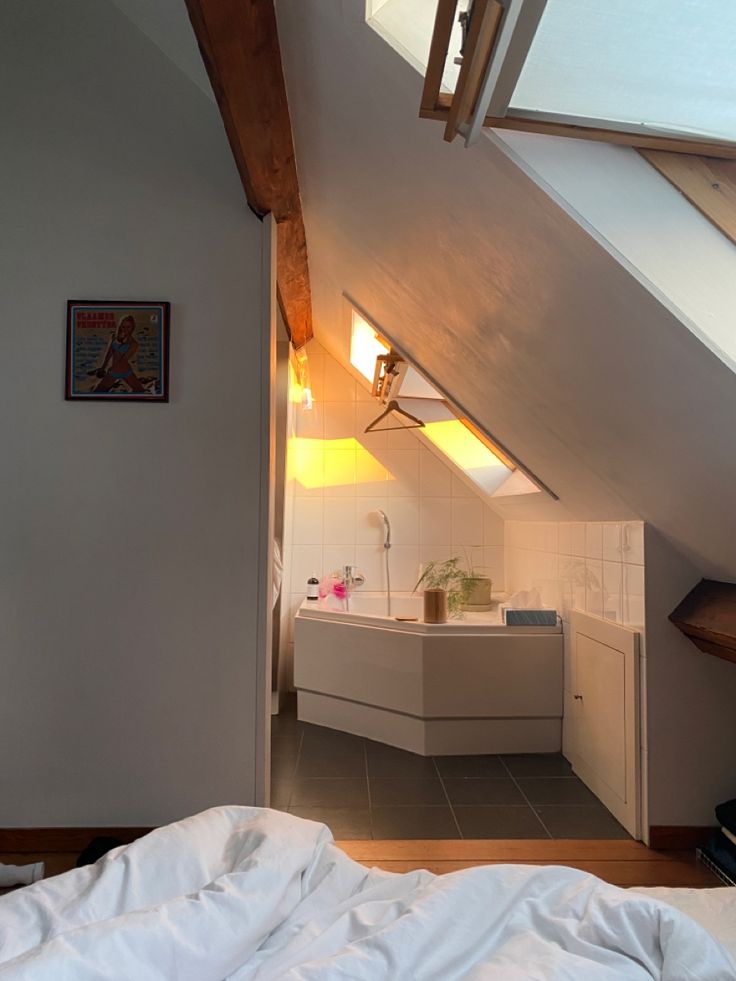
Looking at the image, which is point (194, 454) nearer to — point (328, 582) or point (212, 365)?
point (212, 365)

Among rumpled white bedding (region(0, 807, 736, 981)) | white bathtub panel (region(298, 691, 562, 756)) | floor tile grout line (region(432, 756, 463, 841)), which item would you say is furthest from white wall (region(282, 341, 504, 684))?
rumpled white bedding (region(0, 807, 736, 981))

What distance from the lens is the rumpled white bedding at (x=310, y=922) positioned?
3.54 feet

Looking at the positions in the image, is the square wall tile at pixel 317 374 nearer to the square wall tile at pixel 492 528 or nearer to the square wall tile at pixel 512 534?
the square wall tile at pixel 492 528

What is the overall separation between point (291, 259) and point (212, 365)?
852 millimetres

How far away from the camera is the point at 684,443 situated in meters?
2.19

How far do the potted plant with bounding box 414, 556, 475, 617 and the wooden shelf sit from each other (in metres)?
2.07

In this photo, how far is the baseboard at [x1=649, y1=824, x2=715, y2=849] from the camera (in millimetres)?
A: 2795

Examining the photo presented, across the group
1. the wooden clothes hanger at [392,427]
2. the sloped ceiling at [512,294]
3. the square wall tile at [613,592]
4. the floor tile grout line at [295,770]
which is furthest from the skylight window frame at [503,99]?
the wooden clothes hanger at [392,427]

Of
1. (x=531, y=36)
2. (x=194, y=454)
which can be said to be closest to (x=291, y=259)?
(x=194, y=454)

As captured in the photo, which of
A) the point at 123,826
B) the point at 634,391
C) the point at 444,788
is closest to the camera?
the point at 634,391

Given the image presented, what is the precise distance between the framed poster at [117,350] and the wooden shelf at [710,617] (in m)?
2.08

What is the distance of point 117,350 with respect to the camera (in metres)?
2.83

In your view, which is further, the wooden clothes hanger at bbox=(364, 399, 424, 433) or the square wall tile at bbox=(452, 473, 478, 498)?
the square wall tile at bbox=(452, 473, 478, 498)

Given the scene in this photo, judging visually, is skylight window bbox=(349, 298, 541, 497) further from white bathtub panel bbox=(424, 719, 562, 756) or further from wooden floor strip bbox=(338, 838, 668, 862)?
wooden floor strip bbox=(338, 838, 668, 862)
